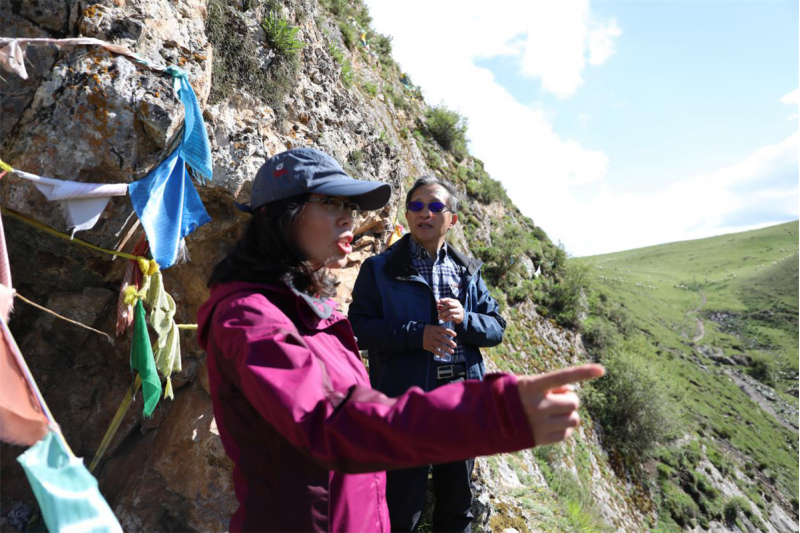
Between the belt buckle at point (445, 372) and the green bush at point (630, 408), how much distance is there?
39.9 ft

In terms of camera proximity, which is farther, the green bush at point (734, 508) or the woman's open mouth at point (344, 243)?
the green bush at point (734, 508)

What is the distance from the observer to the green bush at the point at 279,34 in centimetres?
453

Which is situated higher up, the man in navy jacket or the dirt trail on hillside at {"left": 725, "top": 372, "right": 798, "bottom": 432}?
the man in navy jacket

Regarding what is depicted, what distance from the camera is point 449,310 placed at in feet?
9.21

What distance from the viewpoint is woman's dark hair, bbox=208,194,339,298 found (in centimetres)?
146

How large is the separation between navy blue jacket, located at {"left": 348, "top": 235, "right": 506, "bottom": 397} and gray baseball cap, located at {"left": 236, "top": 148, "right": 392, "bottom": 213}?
54.3 inches

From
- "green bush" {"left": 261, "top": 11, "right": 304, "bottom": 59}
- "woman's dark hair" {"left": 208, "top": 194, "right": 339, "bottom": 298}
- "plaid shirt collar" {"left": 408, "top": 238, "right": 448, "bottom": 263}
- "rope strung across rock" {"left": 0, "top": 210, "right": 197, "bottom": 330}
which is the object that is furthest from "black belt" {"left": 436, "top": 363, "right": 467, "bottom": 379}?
"green bush" {"left": 261, "top": 11, "right": 304, "bottom": 59}

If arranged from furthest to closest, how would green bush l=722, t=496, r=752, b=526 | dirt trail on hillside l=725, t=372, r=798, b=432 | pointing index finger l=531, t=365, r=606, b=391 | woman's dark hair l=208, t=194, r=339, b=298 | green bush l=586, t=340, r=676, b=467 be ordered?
1. dirt trail on hillside l=725, t=372, r=798, b=432
2. green bush l=722, t=496, r=752, b=526
3. green bush l=586, t=340, r=676, b=467
4. woman's dark hair l=208, t=194, r=339, b=298
5. pointing index finger l=531, t=365, r=606, b=391

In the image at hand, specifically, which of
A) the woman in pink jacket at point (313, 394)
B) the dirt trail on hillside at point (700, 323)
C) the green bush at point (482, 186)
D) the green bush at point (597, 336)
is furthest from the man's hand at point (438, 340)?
the dirt trail on hillside at point (700, 323)

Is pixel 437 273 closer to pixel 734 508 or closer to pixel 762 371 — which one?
pixel 734 508

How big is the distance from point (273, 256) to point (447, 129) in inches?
541

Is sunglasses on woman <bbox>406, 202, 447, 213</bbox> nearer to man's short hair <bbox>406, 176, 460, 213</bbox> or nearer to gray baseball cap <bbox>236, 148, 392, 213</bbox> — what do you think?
man's short hair <bbox>406, 176, 460, 213</bbox>

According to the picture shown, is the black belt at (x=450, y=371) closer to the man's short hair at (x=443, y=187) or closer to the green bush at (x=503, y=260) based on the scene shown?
the man's short hair at (x=443, y=187)

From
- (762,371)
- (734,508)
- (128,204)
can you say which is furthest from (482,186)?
(762,371)
